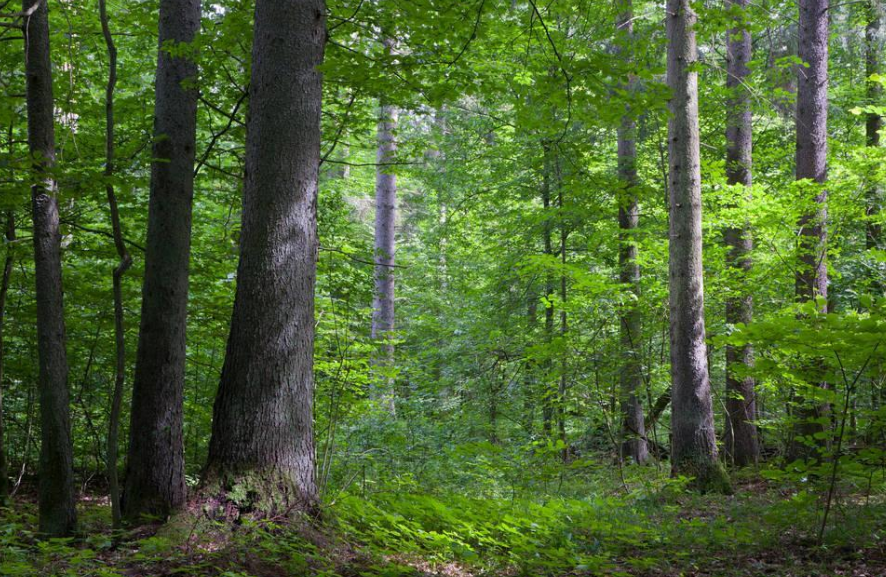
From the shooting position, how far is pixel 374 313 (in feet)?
Result: 41.0

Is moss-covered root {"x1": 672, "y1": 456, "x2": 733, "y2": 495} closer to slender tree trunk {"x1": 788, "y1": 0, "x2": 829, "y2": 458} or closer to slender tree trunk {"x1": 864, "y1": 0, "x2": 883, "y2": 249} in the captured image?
slender tree trunk {"x1": 788, "y1": 0, "x2": 829, "y2": 458}

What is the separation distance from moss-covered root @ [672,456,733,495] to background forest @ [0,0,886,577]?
3cm

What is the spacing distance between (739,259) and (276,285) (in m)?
7.98

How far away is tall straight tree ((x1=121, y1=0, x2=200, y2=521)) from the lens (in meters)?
4.98

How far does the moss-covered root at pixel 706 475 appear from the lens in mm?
7246

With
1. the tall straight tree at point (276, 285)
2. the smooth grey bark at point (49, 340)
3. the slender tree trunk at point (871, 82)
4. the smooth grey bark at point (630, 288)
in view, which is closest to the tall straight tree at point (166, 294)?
the smooth grey bark at point (49, 340)

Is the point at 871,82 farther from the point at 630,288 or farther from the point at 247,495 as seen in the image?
the point at 247,495

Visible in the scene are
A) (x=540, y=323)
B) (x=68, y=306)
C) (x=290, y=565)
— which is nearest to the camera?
(x=290, y=565)

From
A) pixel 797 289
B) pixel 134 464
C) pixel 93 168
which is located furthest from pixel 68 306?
pixel 797 289

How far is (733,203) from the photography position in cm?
967

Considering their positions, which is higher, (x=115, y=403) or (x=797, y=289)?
(x=797, y=289)

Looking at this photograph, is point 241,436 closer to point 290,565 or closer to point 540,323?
point 290,565

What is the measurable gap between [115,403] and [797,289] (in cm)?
945

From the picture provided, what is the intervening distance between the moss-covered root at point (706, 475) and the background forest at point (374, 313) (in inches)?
1.1
